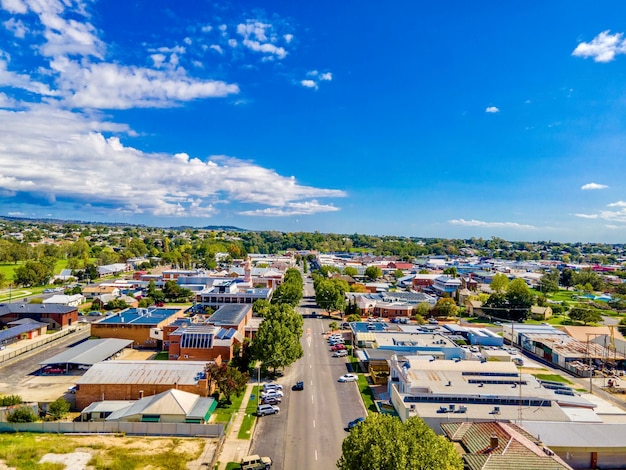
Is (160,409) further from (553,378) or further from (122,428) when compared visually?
(553,378)

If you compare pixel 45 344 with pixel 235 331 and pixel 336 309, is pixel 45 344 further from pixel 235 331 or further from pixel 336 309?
pixel 336 309

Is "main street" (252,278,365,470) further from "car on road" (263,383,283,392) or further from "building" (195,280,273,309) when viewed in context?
"building" (195,280,273,309)

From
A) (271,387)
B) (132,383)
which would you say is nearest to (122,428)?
(132,383)

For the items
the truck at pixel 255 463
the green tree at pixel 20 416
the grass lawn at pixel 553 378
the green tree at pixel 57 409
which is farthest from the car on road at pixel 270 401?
the grass lawn at pixel 553 378

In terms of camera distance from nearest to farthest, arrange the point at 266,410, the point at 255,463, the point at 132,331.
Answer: the point at 255,463 → the point at 266,410 → the point at 132,331

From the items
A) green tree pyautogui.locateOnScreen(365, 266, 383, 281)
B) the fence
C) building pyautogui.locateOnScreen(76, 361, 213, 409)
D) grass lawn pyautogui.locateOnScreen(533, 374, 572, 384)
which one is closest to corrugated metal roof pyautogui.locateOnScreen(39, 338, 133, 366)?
building pyautogui.locateOnScreen(76, 361, 213, 409)

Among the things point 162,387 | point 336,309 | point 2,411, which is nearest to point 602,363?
point 336,309

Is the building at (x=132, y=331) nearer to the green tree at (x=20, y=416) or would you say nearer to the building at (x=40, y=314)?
the building at (x=40, y=314)
